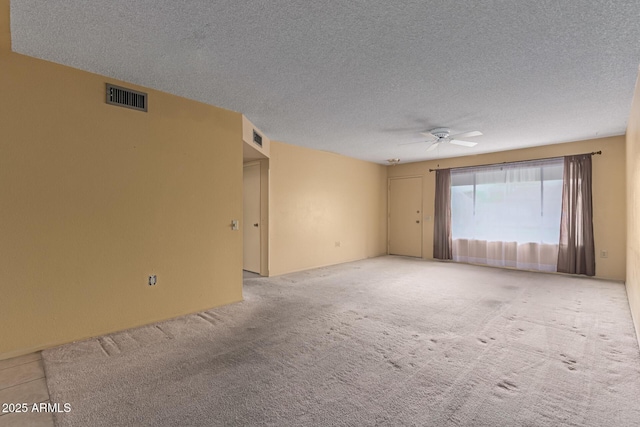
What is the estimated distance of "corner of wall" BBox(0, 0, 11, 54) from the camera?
6.17ft

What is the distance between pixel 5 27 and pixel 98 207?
1466 mm

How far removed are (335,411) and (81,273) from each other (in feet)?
8.43

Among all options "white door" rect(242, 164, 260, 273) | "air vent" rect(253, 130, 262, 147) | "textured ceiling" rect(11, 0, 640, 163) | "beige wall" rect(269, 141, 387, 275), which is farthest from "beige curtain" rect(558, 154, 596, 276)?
"white door" rect(242, 164, 260, 273)

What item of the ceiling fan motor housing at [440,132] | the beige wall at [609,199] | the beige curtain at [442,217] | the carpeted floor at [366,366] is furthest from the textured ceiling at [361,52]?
the beige curtain at [442,217]

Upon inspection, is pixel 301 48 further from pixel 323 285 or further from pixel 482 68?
pixel 323 285

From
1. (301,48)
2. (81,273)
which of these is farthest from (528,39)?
(81,273)

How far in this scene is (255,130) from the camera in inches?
179

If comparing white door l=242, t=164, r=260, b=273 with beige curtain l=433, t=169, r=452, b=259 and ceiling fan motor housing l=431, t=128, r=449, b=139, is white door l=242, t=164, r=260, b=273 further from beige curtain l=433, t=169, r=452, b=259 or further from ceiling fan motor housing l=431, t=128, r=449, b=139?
beige curtain l=433, t=169, r=452, b=259

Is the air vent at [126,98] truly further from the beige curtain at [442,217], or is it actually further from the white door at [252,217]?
the beige curtain at [442,217]

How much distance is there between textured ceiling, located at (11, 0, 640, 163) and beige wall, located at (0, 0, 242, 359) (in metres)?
0.35

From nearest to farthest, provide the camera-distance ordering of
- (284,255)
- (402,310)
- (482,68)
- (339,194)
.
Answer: (482,68) → (402,310) → (284,255) → (339,194)

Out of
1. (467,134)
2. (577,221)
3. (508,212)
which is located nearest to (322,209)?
(467,134)

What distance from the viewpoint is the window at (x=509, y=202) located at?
5594 mm

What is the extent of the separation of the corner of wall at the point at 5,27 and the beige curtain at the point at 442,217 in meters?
7.22
